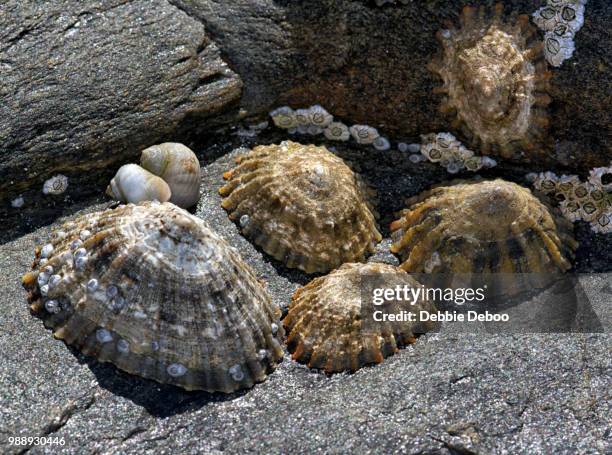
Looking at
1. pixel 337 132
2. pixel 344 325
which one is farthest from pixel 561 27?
pixel 344 325

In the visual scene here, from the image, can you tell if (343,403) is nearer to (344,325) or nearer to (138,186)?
(344,325)

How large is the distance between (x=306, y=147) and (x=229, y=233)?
66 cm

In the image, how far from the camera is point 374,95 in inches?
185

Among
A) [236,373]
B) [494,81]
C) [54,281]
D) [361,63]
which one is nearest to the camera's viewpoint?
[236,373]

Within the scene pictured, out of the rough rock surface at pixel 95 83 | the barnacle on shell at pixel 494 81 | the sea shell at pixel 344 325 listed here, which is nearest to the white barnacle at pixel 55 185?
the rough rock surface at pixel 95 83

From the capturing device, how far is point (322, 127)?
188 inches

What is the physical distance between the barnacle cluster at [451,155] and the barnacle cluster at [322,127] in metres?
0.23

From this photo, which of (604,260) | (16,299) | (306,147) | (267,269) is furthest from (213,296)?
(604,260)

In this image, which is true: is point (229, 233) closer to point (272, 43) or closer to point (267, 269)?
point (267, 269)

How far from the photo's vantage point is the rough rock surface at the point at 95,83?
4199mm

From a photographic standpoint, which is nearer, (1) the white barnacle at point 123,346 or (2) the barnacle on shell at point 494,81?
(1) the white barnacle at point 123,346

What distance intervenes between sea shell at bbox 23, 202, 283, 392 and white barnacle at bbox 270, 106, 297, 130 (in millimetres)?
1147

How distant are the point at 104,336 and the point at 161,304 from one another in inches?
10.6

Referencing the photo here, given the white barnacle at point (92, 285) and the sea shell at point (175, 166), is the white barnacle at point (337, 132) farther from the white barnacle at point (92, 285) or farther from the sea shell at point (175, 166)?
the white barnacle at point (92, 285)
